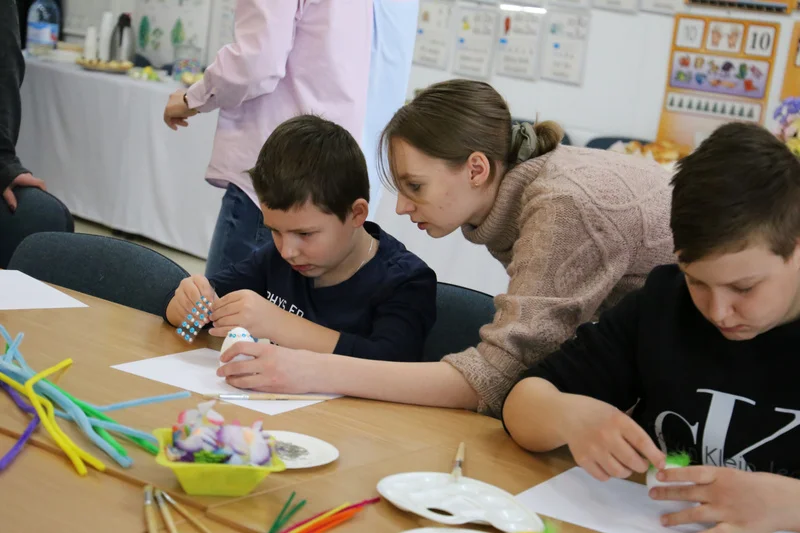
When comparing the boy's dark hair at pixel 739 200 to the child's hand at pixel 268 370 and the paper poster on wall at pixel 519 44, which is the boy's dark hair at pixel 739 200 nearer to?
the child's hand at pixel 268 370

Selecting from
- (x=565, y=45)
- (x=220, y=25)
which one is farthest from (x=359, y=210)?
(x=220, y=25)

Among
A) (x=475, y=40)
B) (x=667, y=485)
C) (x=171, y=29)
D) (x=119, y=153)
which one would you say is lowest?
Answer: (x=119, y=153)

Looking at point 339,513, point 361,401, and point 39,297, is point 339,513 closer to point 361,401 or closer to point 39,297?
point 361,401

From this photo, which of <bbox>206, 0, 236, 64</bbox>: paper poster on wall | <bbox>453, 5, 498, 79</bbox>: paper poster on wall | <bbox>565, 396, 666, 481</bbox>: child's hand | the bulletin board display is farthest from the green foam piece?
<bbox>206, 0, 236, 64</bbox>: paper poster on wall

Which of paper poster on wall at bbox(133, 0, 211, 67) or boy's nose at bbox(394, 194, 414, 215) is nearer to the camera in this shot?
boy's nose at bbox(394, 194, 414, 215)

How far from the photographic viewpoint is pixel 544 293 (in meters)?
1.36

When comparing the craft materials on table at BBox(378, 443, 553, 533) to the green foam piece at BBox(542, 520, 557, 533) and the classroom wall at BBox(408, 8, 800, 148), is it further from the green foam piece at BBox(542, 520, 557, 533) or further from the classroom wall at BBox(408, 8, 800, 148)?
the classroom wall at BBox(408, 8, 800, 148)

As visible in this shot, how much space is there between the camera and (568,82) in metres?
4.17

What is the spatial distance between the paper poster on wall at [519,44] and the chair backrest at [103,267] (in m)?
2.74

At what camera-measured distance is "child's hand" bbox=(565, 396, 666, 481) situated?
3.40 feet

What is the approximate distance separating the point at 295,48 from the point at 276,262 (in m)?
0.68

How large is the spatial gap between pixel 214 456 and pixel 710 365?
0.64 metres

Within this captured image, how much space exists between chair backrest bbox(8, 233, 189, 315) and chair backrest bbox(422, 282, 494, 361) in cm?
51

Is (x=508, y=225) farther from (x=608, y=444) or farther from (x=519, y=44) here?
(x=519, y=44)
